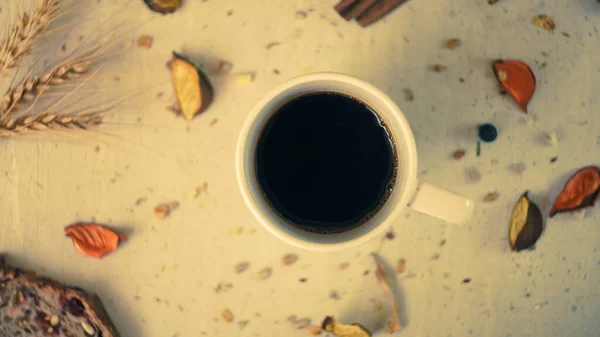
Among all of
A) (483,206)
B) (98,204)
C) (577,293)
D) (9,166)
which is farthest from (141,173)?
(577,293)

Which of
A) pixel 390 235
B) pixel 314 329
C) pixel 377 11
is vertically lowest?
pixel 314 329

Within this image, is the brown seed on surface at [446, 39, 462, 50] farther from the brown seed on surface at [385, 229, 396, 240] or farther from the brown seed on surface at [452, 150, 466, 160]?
the brown seed on surface at [385, 229, 396, 240]

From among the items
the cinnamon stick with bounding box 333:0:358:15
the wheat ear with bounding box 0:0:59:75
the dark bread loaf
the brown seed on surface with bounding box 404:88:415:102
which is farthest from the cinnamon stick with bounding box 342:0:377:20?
the dark bread loaf

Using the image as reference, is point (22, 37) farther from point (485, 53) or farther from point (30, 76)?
point (485, 53)

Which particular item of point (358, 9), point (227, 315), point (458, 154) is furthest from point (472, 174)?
point (227, 315)

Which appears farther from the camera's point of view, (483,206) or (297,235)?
(483,206)

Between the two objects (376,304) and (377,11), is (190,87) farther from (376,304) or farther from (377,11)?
(376,304)
